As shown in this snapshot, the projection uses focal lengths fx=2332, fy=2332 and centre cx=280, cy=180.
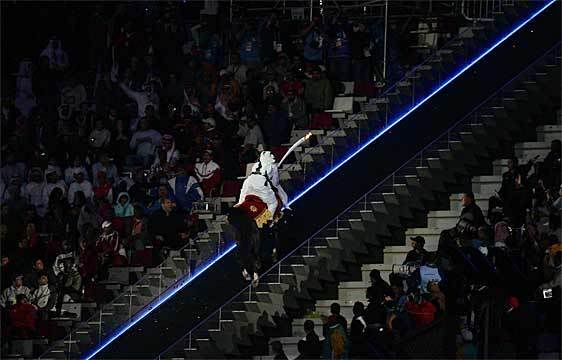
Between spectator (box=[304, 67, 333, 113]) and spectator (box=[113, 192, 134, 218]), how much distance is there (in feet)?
10.0

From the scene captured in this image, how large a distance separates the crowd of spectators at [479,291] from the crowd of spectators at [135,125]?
155 inches

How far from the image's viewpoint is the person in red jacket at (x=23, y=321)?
108 ft

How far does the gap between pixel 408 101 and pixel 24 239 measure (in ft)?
20.4

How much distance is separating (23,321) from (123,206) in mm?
2671

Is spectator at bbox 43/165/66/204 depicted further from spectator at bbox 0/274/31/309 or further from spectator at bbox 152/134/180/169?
spectator at bbox 0/274/31/309

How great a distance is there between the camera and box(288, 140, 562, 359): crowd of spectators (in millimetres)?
27156

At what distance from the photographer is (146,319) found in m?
31.8

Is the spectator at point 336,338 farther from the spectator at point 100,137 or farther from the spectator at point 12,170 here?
the spectator at point 12,170

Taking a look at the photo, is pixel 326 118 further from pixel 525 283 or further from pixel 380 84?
pixel 525 283

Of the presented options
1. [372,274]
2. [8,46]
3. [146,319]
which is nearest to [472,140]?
[372,274]

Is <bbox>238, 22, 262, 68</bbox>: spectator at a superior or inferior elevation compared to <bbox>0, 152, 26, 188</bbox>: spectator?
superior

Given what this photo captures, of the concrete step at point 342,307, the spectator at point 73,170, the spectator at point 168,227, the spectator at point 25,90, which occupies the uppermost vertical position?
the spectator at point 25,90

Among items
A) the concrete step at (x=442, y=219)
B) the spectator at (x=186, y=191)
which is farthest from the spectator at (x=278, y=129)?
the concrete step at (x=442, y=219)

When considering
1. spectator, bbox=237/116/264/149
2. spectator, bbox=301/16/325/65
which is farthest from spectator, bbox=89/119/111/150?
spectator, bbox=301/16/325/65
